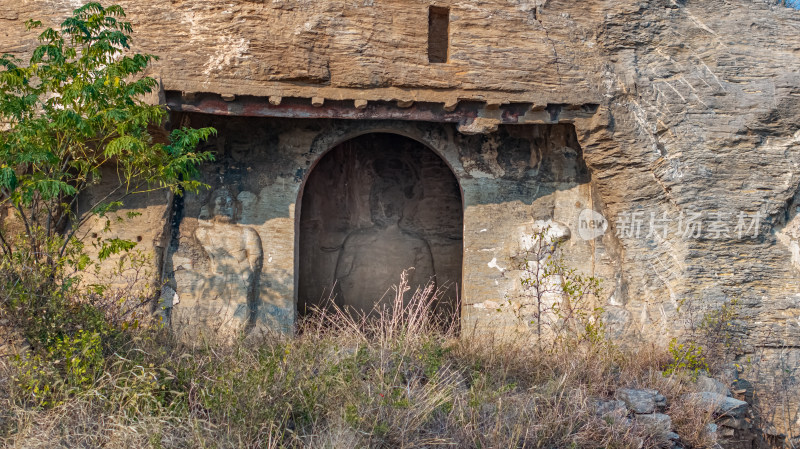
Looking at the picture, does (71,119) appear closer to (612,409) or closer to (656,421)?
(612,409)

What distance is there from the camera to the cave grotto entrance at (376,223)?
936 cm

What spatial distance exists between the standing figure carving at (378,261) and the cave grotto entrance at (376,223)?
1 centimetres

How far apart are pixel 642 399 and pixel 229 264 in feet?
12.4

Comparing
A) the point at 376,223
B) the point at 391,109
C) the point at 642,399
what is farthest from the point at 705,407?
the point at 376,223

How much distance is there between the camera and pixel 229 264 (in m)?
7.23

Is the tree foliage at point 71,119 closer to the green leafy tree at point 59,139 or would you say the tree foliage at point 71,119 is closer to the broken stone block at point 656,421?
the green leafy tree at point 59,139

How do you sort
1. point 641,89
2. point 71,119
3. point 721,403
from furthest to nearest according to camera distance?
point 641,89, point 721,403, point 71,119

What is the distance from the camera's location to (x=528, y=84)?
6797mm

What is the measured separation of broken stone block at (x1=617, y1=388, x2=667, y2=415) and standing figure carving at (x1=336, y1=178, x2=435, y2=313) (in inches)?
158

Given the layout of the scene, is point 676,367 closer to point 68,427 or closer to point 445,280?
point 445,280

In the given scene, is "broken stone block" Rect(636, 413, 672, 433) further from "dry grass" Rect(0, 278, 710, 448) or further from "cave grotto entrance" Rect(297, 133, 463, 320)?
"cave grotto entrance" Rect(297, 133, 463, 320)

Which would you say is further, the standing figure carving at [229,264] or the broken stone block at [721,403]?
the standing figure carving at [229,264]

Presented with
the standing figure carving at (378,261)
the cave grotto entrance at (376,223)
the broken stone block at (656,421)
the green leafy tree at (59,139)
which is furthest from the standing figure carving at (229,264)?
the broken stone block at (656,421)

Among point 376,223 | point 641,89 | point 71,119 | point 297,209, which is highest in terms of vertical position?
point 641,89
